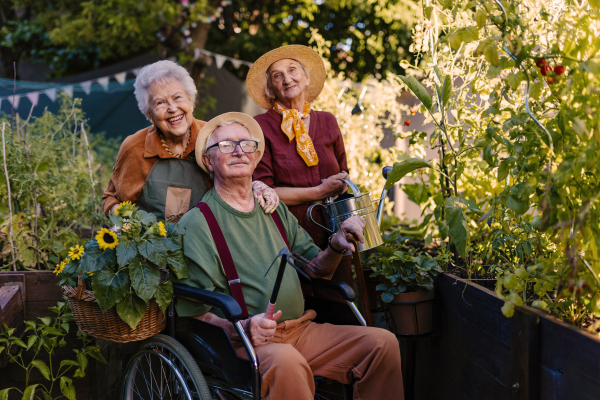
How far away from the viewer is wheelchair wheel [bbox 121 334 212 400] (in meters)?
1.76

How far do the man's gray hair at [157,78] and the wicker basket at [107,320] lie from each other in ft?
2.90

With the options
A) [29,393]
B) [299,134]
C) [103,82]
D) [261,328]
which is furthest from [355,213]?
[103,82]

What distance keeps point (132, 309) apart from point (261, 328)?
0.47m

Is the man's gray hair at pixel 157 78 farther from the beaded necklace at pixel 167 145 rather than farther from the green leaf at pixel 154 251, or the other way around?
the green leaf at pixel 154 251

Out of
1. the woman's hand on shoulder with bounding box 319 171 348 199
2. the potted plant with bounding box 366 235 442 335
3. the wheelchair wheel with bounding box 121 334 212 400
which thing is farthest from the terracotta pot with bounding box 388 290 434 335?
the wheelchair wheel with bounding box 121 334 212 400

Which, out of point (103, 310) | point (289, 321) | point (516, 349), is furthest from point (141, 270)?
point (516, 349)

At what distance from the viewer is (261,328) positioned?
179cm

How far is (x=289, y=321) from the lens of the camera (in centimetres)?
204

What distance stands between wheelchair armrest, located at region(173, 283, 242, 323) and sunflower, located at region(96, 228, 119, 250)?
28 cm

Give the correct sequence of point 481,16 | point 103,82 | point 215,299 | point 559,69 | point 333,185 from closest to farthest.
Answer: point 559,69 < point 481,16 < point 215,299 < point 333,185 < point 103,82

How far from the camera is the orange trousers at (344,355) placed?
1787mm

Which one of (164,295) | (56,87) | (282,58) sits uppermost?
(56,87)

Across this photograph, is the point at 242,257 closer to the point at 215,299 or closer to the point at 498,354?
the point at 215,299

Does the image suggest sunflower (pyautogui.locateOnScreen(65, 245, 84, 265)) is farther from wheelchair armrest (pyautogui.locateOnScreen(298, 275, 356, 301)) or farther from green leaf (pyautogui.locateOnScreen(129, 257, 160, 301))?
wheelchair armrest (pyautogui.locateOnScreen(298, 275, 356, 301))
